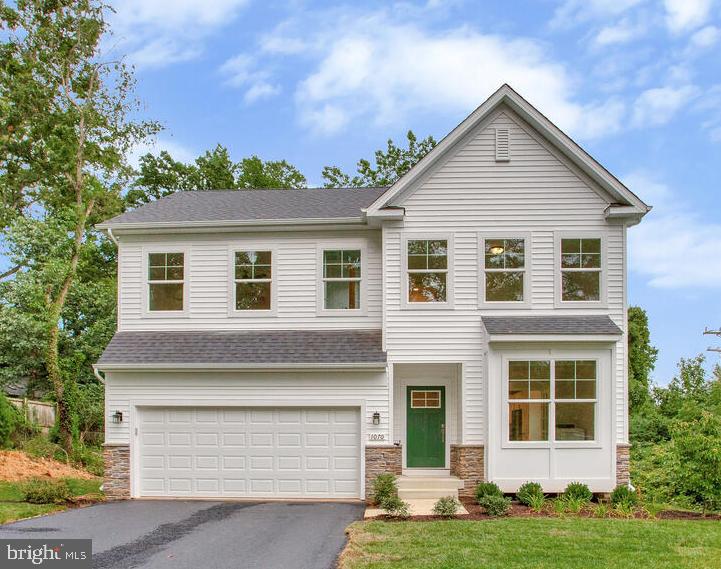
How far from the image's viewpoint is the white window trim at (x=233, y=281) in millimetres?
15602

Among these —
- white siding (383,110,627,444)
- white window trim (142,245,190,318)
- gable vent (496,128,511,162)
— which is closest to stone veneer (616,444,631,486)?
white siding (383,110,627,444)

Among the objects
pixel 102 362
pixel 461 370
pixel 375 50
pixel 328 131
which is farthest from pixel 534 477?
pixel 328 131

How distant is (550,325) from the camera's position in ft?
46.0

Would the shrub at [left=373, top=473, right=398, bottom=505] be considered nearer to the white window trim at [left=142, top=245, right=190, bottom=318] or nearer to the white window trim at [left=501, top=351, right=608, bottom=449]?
the white window trim at [left=501, top=351, right=608, bottom=449]

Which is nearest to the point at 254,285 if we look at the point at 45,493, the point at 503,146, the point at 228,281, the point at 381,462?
the point at 228,281

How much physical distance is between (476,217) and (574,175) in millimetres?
2270

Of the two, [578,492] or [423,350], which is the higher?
[423,350]

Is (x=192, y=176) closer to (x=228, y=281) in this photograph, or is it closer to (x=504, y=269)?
(x=228, y=281)

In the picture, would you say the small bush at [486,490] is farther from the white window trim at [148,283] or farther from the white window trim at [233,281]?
the white window trim at [148,283]

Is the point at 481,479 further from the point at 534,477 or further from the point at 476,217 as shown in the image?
the point at 476,217

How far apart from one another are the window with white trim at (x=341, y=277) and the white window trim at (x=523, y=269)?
274 centimetres

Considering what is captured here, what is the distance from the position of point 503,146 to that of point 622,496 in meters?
7.44

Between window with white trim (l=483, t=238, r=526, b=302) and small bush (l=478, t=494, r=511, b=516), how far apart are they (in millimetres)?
4332

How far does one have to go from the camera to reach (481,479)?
14.0 m
